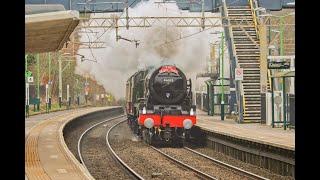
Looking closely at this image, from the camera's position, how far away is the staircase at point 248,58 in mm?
31375

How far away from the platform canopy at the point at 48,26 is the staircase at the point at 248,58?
18426 mm

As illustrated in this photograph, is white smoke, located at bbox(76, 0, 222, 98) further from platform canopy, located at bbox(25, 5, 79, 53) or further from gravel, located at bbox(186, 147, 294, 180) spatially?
platform canopy, located at bbox(25, 5, 79, 53)

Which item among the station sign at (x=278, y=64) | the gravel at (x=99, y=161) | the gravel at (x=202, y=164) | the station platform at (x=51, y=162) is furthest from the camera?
the station sign at (x=278, y=64)

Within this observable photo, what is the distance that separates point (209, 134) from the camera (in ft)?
80.9

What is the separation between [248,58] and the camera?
33000mm

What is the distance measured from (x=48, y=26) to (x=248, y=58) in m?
22.8

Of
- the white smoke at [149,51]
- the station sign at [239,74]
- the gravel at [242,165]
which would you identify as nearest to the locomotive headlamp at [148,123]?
the gravel at [242,165]

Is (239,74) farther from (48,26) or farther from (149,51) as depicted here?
(48,26)

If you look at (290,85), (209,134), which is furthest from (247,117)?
(209,134)

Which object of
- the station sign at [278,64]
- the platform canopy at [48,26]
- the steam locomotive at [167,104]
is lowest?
the steam locomotive at [167,104]

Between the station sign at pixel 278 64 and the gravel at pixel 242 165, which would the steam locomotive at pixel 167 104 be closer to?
the gravel at pixel 242 165

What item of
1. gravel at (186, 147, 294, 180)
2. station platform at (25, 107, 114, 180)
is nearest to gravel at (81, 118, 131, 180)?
station platform at (25, 107, 114, 180)
